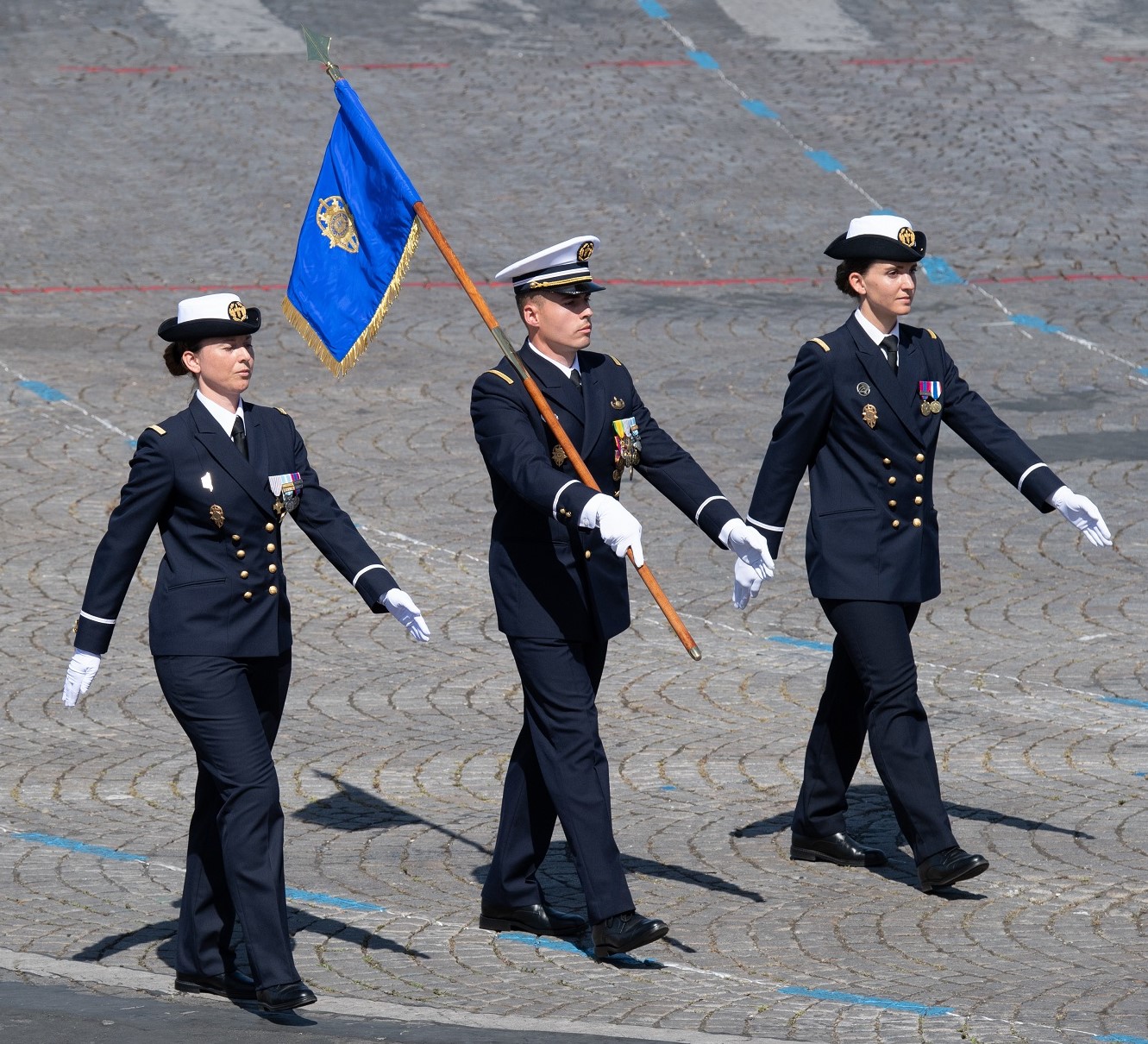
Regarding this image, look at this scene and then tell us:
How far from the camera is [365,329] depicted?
7293mm

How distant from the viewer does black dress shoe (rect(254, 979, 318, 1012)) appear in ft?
19.8

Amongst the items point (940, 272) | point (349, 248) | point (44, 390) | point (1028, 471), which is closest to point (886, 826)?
point (1028, 471)

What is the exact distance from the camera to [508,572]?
22.3ft

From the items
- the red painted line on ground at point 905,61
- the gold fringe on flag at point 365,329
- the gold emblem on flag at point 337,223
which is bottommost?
the gold fringe on flag at point 365,329

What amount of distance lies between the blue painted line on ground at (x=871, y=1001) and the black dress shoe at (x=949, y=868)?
0.86m

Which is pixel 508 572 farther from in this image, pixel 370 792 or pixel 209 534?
pixel 370 792

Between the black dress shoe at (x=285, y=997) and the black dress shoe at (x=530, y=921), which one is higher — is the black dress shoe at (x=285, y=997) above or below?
above

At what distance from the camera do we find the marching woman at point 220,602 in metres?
6.20

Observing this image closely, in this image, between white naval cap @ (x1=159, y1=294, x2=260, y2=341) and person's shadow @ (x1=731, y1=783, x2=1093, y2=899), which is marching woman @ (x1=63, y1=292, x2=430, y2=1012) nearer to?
white naval cap @ (x1=159, y1=294, x2=260, y2=341)

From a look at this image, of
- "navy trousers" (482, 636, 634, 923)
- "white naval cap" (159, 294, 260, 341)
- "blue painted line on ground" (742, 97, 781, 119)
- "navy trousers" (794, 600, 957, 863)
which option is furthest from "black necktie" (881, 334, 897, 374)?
"blue painted line on ground" (742, 97, 781, 119)

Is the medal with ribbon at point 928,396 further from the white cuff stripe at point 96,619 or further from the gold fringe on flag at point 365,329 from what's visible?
the white cuff stripe at point 96,619

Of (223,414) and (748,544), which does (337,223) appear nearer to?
(223,414)

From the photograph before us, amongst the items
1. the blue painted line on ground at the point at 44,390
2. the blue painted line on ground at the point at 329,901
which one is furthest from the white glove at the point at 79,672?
the blue painted line on ground at the point at 44,390

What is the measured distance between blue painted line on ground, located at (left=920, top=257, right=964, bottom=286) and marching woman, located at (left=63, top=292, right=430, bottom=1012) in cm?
1101
